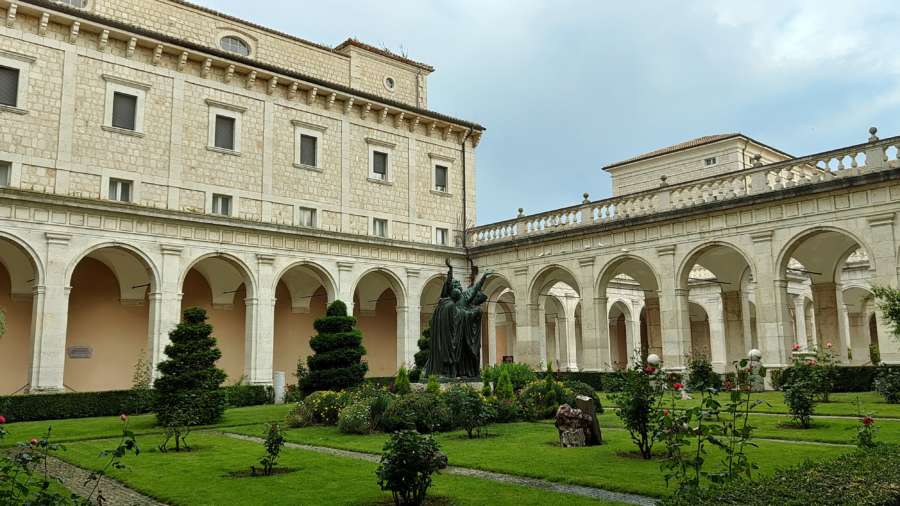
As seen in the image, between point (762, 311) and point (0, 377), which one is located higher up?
point (762, 311)

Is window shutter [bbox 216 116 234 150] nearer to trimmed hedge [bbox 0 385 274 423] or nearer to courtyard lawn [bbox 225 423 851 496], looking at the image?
trimmed hedge [bbox 0 385 274 423]

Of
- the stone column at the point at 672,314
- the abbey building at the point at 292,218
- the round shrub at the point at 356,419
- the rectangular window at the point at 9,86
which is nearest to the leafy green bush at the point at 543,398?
the round shrub at the point at 356,419

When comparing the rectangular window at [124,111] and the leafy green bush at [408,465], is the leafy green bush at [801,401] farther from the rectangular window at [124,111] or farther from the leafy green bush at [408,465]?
the rectangular window at [124,111]

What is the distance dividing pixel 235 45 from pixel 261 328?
12133mm

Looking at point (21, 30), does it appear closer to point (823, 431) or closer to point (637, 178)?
point (823, 431)

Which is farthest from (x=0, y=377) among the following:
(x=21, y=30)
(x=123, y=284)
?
(x=21, y=30)

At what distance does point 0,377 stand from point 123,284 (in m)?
4.91

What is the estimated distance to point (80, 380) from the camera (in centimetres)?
2527

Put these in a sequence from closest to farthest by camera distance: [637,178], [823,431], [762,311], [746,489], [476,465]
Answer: [746,489], [476,465], [823,431], [762,311], [637,178]

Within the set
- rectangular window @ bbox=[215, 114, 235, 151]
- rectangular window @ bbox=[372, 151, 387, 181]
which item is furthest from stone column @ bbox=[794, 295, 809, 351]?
rectangular window @ bbox=[215, 114, 235, 151]

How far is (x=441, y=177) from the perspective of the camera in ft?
107

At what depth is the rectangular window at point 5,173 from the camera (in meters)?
21.2

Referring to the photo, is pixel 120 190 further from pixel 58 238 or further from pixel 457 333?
pixel 457 333

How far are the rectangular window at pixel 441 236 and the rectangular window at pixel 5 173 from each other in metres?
16.5
